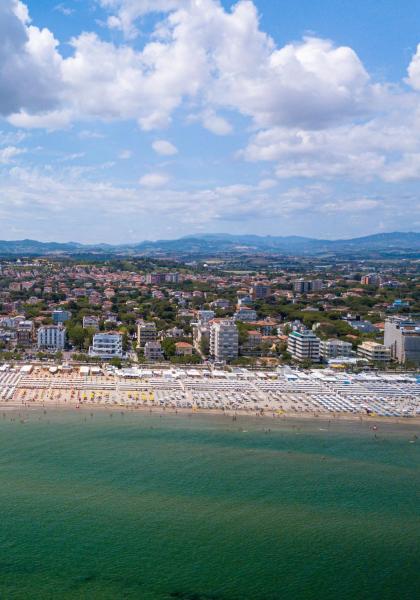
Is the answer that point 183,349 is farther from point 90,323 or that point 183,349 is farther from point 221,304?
point 221,304

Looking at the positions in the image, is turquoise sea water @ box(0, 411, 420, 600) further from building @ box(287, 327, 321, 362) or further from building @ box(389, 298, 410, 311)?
building @ box(389, 298, 410, 311)

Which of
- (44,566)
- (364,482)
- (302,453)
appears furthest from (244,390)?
(44,566)

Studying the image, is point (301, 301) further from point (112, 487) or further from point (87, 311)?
point (112, 487)

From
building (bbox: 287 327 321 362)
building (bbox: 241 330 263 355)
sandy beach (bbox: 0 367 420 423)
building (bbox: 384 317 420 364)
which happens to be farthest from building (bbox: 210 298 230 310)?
sandy beach (bbox: 0 367 420 423)

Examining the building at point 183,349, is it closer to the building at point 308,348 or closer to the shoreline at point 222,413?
the building at point 308,348

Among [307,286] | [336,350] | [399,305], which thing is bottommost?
[336,350]

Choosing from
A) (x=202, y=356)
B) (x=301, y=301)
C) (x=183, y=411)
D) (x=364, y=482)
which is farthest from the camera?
(x=301, y=301)

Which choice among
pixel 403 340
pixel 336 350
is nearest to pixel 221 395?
pixel 336 350
